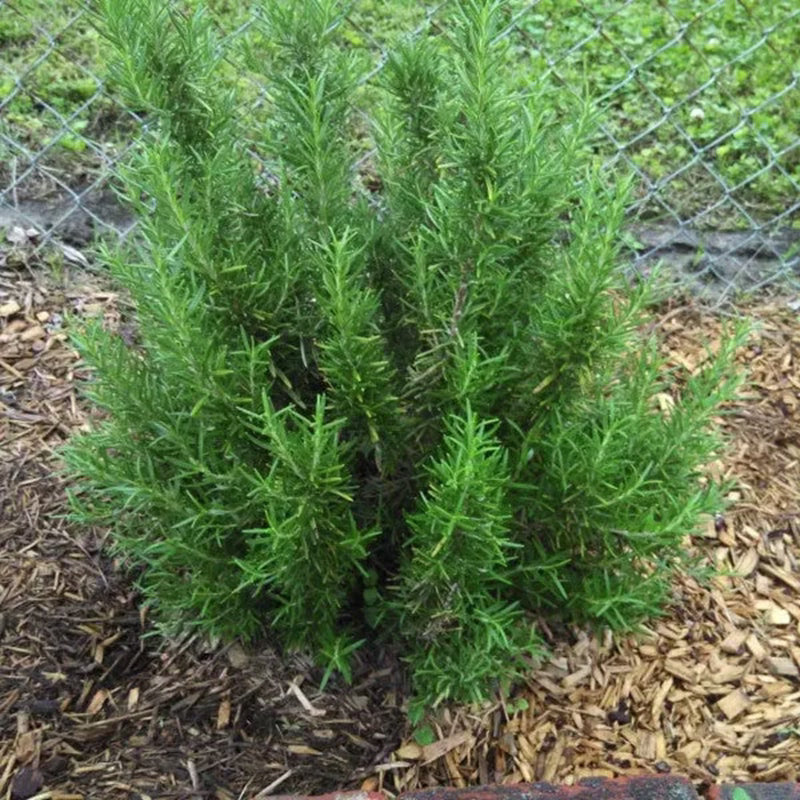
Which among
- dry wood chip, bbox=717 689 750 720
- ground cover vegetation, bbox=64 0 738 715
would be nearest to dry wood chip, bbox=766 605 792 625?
dry wood chip, bbox=717 689 750 720

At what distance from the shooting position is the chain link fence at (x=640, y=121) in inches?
141

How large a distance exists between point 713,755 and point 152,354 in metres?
1.46

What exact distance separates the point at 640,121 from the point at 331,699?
2558 millimetres

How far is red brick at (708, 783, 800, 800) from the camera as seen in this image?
6.54 ft

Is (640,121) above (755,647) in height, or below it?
above

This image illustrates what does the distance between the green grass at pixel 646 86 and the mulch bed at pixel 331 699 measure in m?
1.41

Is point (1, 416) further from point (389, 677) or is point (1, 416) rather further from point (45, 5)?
point (45, 5)

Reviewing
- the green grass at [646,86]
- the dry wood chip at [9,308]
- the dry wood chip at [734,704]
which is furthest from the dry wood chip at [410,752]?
the green grass at [646,86]

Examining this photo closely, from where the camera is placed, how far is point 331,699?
2334 mm

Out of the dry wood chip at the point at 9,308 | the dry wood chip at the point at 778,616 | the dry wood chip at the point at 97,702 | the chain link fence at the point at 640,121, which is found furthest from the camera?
the chain link fence at the point at 640,121

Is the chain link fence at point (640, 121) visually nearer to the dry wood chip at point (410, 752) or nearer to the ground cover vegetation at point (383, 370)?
the ground cover vegetation at point (383, 370)

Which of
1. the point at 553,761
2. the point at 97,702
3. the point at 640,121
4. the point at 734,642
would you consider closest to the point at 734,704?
the point at 734,642

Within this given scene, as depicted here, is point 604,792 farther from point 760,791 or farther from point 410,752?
point 410,752

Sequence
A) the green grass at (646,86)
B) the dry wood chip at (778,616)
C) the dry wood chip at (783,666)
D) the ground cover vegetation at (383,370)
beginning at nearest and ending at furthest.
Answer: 1. the ground cover vegetation at (383,370)
2. the dry wood chip at (783,666)
3. the dry wood chip at (778,616)
4. the green grass at (646,86)
